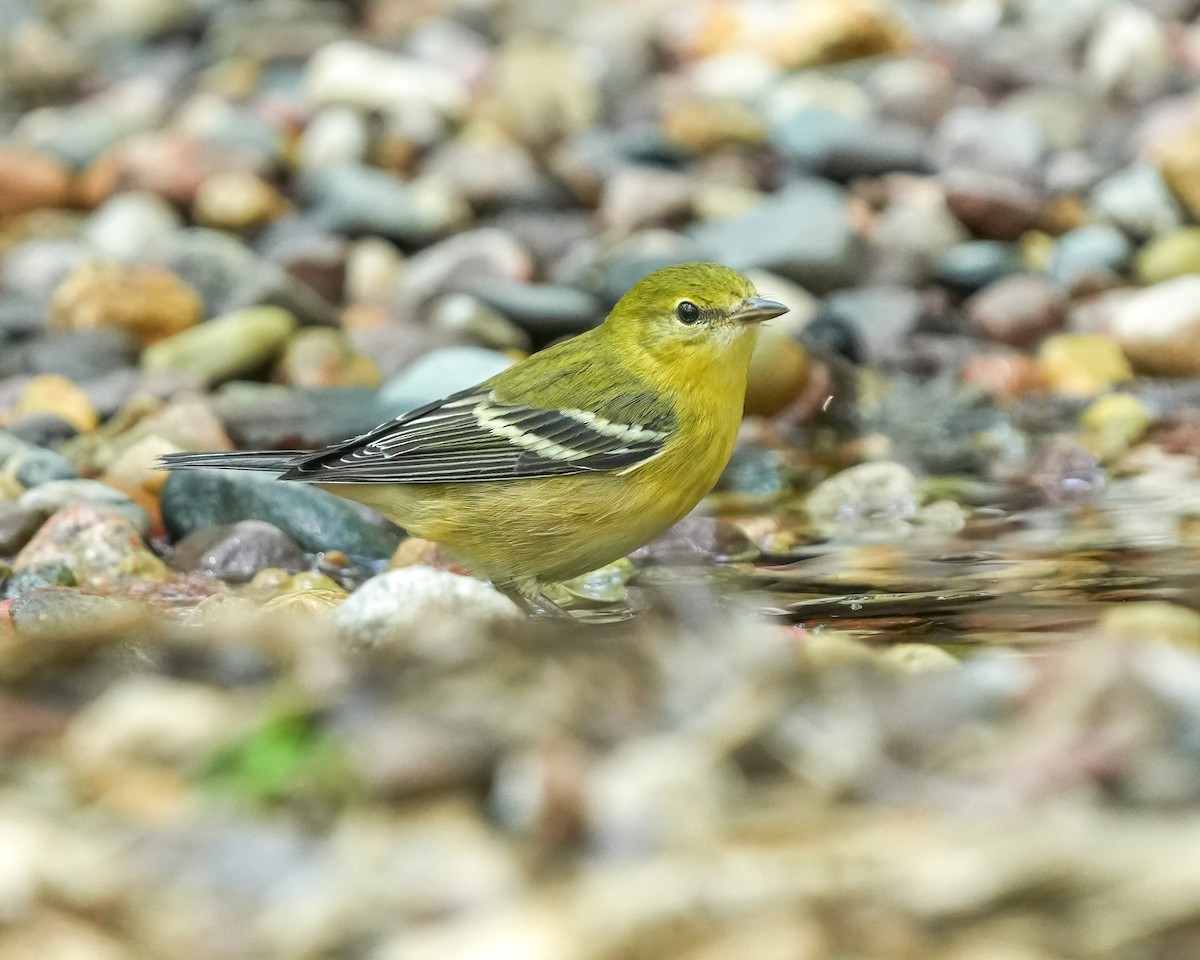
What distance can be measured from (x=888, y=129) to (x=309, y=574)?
6.30 meters

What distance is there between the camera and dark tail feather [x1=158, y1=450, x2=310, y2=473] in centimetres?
508

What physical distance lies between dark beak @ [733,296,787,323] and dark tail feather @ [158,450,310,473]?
139 centimetres

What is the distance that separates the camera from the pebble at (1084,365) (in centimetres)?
804

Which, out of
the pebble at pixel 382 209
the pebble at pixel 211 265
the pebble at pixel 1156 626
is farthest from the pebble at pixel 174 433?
the pebble at pixel 1156 626

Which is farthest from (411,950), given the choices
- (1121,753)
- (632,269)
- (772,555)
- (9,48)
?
(9,48)

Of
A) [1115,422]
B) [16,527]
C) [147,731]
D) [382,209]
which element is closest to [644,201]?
[382,209]

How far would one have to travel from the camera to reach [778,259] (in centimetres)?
880

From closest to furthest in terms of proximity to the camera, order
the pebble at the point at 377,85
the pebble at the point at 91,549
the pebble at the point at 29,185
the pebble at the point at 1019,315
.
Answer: the pebble at the point at 91,549 → the pebble at the point at 1019,315 → the pebble at the point at 29,185 → the pebble at the point at 377,85

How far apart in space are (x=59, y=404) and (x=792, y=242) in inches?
152

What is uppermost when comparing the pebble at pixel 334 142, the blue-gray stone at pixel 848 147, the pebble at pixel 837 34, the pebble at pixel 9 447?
the pebble at pixel 837 34

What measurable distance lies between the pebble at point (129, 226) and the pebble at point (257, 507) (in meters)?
3.48

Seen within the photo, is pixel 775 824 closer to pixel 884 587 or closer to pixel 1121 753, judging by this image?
pixel 1121 753

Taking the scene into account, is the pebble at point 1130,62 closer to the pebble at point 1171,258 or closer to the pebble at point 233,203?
the pebble at point 1171,258

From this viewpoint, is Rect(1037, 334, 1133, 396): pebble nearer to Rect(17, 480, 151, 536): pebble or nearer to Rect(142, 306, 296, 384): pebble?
Rect(142, 306, 296, 384): pebble
